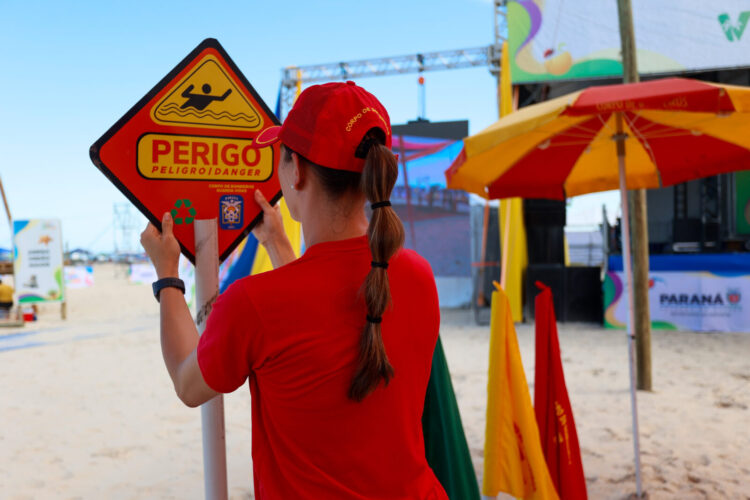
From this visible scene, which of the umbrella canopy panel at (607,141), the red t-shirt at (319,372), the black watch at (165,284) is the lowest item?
the red t-shirt at (319,372)

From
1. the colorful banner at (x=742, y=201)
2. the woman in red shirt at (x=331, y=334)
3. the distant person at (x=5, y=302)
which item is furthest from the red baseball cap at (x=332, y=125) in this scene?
the colorful banner at (x=742, y=201)

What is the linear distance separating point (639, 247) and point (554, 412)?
2626 millimetres

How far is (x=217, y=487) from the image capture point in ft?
4.06

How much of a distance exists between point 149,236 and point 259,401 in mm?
416

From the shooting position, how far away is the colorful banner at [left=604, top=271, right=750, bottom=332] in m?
7.80

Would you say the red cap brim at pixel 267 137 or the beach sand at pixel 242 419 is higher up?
the red cap brim at pixel 267 137

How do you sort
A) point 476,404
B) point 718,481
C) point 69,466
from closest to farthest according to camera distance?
point 718,481 → point 69,466 → point 476,404

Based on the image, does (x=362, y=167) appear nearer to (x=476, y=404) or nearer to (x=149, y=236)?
(x=149, y=236)

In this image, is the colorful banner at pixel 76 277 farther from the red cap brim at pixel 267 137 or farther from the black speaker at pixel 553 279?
the red cap brim at pixel 267 137

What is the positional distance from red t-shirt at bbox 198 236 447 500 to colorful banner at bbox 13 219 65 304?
11449mm

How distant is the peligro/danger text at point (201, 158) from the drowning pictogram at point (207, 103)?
36 millimetres

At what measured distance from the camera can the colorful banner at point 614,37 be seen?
26.8 feet

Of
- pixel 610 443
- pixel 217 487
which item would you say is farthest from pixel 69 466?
pixel 610 443

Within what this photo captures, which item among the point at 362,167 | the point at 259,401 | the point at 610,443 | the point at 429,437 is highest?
the point at 362,167
